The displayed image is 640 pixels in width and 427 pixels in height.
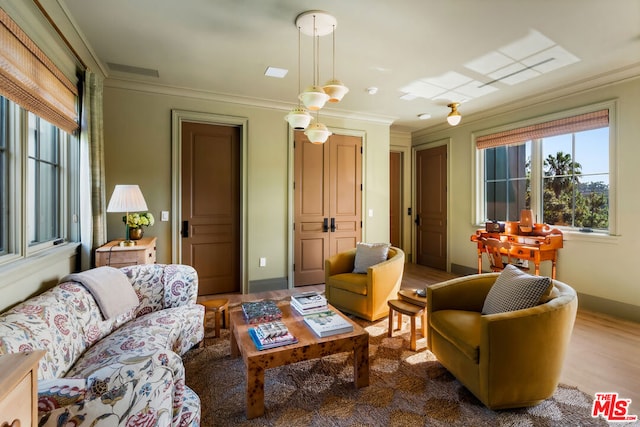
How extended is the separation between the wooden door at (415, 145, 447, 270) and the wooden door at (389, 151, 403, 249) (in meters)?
0.34

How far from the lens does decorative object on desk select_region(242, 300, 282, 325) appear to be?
2.25 m

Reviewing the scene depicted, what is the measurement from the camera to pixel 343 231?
4.87 metres

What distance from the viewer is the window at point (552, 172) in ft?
11.9

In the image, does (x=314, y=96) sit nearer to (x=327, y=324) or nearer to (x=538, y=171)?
(x=327, y=324)

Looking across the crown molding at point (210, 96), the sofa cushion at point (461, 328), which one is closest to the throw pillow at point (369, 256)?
the sofa cushion at point (461, 328)

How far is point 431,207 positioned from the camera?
5.94 metres

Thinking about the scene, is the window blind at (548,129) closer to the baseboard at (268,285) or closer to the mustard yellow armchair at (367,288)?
the mustard yellow armchair at (367,288)

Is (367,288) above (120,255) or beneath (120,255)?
beneath

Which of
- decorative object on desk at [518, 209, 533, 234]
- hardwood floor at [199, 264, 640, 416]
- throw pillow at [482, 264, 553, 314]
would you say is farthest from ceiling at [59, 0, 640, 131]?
hardwood floor at [199, 264, 640, 416]

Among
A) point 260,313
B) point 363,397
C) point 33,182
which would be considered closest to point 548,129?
point 363,397

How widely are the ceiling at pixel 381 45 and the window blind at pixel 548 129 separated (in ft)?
1.18

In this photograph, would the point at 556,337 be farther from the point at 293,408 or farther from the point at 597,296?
the point at 597,296

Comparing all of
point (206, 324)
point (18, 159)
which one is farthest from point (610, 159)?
point (18, 159)

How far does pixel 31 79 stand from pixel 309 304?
2323 mm
